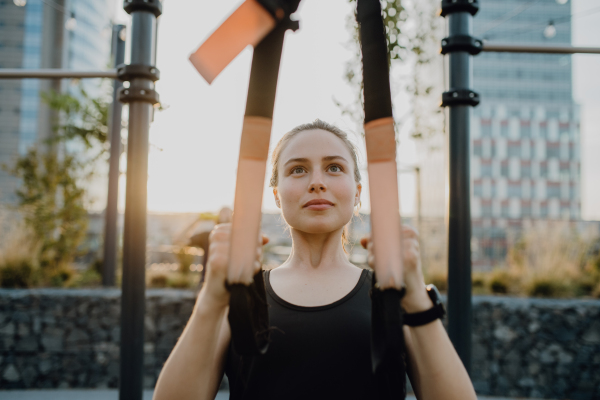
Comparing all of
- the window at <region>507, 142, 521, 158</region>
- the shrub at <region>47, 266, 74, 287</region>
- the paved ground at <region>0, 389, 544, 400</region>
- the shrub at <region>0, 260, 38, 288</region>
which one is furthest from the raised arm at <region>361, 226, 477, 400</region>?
the window at <region>507, 142, 521, 158</region>

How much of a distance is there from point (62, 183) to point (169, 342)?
16.9 feet

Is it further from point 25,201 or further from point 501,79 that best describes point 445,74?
point 501,79

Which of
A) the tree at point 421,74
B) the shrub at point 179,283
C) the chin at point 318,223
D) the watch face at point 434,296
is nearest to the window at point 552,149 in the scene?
the tree at point 421,74

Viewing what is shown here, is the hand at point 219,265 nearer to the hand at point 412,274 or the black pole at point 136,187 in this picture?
the hand at point 412,274

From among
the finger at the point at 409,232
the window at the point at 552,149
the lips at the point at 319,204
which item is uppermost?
the window at the point at 552,149

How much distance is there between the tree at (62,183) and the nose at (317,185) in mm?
6629

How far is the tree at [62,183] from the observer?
7148mm

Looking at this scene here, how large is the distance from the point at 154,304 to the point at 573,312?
4.83 meters

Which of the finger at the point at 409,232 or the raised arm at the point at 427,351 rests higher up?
the finger at the point at 409,232

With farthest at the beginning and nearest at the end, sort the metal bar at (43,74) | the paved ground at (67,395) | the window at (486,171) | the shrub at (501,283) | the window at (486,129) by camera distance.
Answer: the window at (486,171) < the window at (486,129) < the shrub at (501,283) < the paved ground at (67,395) < the metal bar at (43,74)

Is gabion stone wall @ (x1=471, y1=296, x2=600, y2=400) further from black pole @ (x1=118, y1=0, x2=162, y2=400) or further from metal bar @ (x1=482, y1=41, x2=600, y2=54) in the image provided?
black pole @ (x1=118, y1=0, x2=162, y2=400)

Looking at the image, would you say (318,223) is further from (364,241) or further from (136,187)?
(136,187)

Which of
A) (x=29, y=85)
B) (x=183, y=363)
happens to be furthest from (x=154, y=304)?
(x=29, y=85)

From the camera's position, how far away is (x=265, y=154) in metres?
0.74
